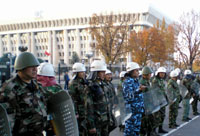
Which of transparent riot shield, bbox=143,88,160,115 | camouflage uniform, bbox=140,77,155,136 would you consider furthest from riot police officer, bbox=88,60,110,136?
camouflage uniform, bbox=140,77,155,136

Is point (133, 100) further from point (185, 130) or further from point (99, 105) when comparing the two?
point (185, 130)

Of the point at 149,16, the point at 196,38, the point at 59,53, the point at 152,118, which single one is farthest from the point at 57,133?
the point at 59,53

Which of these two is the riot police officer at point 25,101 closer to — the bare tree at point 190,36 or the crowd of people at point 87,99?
the crowd of people at point 87,99

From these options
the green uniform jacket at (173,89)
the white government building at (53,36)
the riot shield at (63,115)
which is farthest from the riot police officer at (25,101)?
the white government building at (53,36)

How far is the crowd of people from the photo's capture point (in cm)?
349

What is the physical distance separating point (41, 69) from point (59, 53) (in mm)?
86033

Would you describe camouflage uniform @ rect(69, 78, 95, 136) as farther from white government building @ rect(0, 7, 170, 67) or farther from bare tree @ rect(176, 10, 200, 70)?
white government building @ rect(0, 7, 170, 67)

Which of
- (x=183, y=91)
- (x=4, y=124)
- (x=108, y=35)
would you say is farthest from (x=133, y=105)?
(x=108, y=35)

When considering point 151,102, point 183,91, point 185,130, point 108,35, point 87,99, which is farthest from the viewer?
point 108,35

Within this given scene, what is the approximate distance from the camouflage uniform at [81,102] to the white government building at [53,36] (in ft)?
253

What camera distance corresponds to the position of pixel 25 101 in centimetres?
349

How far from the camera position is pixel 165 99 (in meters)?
8.72

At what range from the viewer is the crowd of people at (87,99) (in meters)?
3.49

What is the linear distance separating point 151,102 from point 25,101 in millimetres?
5081
